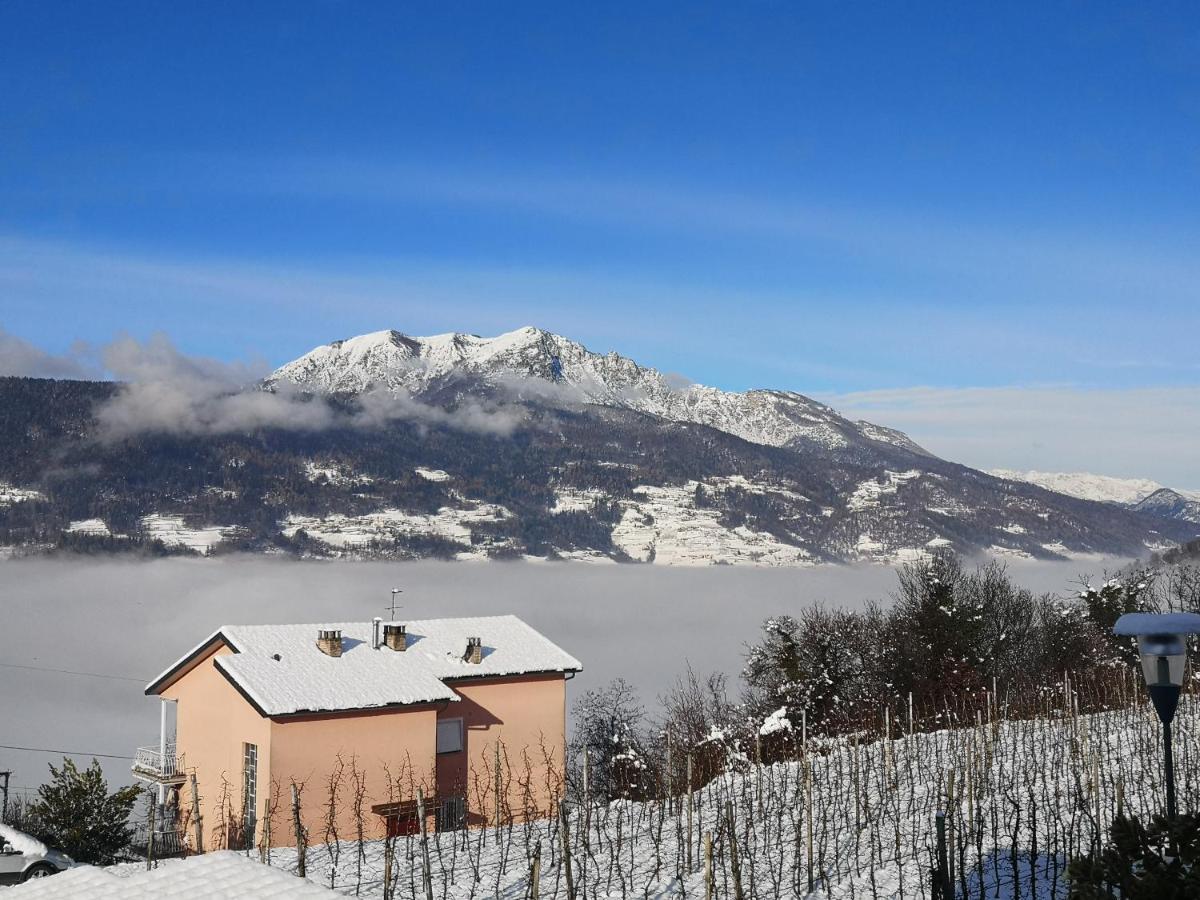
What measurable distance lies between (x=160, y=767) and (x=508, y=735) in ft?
33.0

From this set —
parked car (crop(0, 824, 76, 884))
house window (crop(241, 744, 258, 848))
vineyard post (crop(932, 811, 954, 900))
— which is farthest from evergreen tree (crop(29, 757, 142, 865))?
vineyard post (crop(932, 811, 954, 900))

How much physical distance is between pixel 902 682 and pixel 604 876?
1296 inches

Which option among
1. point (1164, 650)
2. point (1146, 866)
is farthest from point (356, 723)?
point (1146, 866)

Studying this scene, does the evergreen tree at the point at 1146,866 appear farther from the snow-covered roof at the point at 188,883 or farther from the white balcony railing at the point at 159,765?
the white balcony railing at the point at 159,765

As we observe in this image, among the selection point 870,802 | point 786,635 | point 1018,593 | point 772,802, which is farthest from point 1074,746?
point 1018,593

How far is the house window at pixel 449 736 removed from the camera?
3312 centimetres

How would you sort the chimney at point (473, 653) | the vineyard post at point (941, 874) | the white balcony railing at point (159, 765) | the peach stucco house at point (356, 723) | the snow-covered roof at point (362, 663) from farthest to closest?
1. the chimney at point (473, 653)
2. the white balcony railing at point (159, 765)
3. the snow-covered roof at point (362, 663)
4. the peach stucco house at point (356, 723)
5. the vineyard post at point (941, 874)

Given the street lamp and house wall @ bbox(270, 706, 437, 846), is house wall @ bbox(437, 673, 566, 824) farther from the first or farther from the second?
the street lamp

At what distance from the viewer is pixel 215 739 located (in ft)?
104

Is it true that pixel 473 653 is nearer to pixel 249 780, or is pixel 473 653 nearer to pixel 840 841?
pixel 249 780

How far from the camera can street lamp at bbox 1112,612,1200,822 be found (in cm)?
882

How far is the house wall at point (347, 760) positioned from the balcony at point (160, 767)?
579 centimetres

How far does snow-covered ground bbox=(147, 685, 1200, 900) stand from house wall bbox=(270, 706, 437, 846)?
881 cm

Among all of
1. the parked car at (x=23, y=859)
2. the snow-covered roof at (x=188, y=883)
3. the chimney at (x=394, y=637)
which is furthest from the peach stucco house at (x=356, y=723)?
the snow-covered roof at (x=188, y=883)
